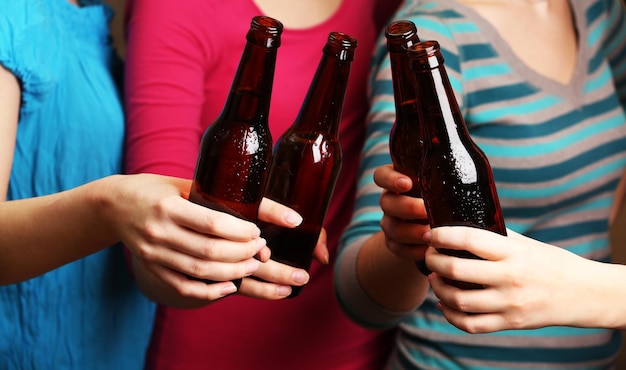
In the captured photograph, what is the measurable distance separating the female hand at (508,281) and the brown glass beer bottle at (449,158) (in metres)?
0.02

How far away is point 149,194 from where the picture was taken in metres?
0.58

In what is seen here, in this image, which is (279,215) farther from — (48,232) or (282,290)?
(48,232)

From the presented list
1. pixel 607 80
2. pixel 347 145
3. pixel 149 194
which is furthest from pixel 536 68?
pixel 149 194

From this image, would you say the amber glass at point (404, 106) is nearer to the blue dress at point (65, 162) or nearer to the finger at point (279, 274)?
the finger at point (279, 274)

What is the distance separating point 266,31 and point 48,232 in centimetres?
30

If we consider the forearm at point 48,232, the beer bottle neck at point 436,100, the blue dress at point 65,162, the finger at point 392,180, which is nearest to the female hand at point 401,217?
the finger at point 392,180

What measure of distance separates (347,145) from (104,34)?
14.2 inches

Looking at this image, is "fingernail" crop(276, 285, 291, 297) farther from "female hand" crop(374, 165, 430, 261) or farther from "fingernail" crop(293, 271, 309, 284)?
"female hand" crop(374, 165, 430, 261)

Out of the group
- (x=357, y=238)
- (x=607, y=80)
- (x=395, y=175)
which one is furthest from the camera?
(x=607, y=80)

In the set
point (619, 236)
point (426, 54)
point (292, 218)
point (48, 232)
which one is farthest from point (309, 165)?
point (619, 236)

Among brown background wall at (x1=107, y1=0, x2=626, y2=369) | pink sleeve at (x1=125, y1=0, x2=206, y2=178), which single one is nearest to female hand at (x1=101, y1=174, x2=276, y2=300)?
pink sleeve at (x1=125, y1=0, x2=206, y2=178)

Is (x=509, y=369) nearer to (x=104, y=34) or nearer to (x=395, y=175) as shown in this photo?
(x=395, y=175)

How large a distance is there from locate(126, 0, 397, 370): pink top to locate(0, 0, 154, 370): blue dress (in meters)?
0.04

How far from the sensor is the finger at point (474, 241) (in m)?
0.49
